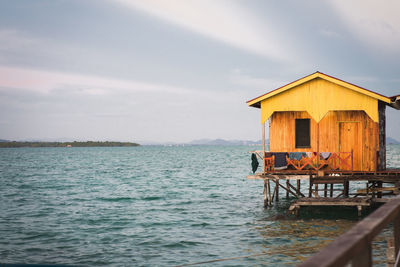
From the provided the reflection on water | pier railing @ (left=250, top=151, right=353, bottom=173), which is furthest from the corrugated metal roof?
the reflection on water

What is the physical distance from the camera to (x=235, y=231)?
19.4m

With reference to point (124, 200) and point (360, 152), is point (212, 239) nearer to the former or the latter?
point (360, 152)

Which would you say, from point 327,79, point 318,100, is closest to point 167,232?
point 318,100

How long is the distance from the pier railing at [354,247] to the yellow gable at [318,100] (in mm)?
18186

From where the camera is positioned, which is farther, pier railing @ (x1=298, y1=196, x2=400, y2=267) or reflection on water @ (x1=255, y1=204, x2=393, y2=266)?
reflection on water @ (x1=255, y1=204, x2=393, y2=266)

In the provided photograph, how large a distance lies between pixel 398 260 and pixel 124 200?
3211 centimetres

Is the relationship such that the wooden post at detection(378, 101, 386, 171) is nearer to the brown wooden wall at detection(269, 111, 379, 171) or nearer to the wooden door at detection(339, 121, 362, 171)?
the brown wooden wall at detection(269, 111, 379, 171)

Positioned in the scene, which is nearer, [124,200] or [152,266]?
[152,266]

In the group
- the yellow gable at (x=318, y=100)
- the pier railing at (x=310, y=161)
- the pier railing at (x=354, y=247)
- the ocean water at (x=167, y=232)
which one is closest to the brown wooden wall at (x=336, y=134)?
the pier railing at (x=310, y=161)

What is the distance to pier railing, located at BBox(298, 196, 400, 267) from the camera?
7.14ft

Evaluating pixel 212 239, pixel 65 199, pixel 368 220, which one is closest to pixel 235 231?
pixel 212 239

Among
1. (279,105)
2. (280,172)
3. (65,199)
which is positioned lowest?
(65,199)

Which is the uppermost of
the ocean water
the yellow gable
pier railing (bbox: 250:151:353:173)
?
the yellow gable

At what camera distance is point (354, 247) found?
8.20 feet
